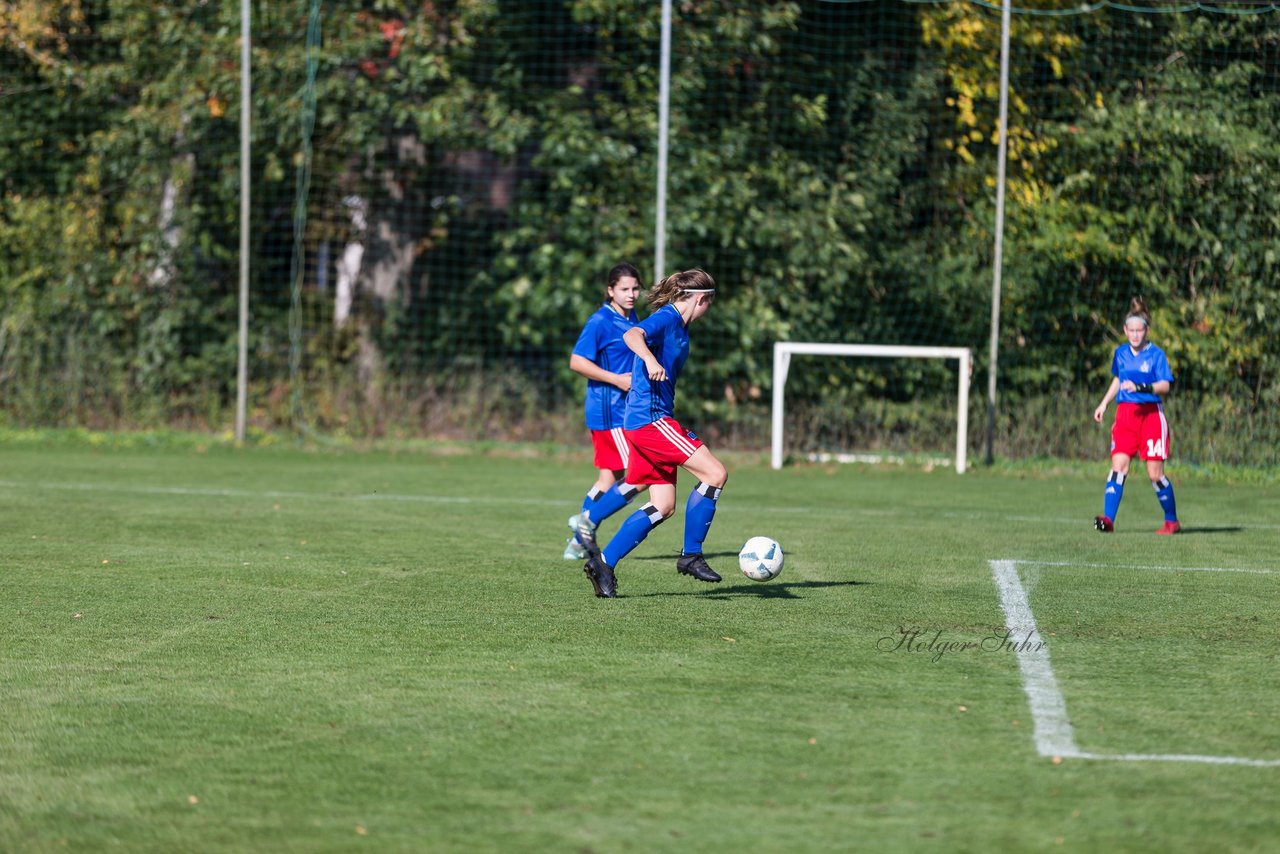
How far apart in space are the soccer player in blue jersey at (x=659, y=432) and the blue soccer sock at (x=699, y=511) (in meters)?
0.01

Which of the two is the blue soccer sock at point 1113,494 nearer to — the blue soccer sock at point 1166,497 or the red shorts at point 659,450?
the blue soccer sock at point 1166,497

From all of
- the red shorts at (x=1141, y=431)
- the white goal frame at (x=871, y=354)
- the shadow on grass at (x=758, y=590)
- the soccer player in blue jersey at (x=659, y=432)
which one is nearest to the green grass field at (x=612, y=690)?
the shadow on grass at (x=758, y=590)

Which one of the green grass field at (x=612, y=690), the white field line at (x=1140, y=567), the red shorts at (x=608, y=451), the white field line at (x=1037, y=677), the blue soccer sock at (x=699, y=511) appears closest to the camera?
the green grass field at (x=612, y=690)

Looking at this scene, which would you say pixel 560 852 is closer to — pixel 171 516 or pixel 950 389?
pixel 171 516

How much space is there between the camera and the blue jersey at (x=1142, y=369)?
1059cm

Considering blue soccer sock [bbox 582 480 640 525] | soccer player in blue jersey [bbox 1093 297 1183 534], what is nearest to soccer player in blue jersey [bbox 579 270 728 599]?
blue soccer sock [bbox 582 480 640 525]

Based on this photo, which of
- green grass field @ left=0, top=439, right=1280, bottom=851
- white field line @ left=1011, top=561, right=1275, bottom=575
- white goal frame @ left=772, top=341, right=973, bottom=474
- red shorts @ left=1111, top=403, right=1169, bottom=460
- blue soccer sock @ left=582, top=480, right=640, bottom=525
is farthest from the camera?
white goal frame @ left=772, top=341, right=973, bottom=474

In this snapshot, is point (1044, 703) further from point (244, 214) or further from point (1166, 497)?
point (244, 214)

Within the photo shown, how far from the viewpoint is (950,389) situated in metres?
A: 16.2

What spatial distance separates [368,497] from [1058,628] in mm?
6522

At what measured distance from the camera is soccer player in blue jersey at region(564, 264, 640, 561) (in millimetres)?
8648

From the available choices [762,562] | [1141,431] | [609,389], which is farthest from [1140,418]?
[762,562]

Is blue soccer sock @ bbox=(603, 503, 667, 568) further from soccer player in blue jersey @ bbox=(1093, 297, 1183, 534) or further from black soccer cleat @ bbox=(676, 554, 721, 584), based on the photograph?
soccer player in blue jersey @ bbox=(1093, 297, 1183, 534)

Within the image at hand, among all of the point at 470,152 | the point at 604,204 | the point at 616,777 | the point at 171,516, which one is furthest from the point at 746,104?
the point at 616,777
